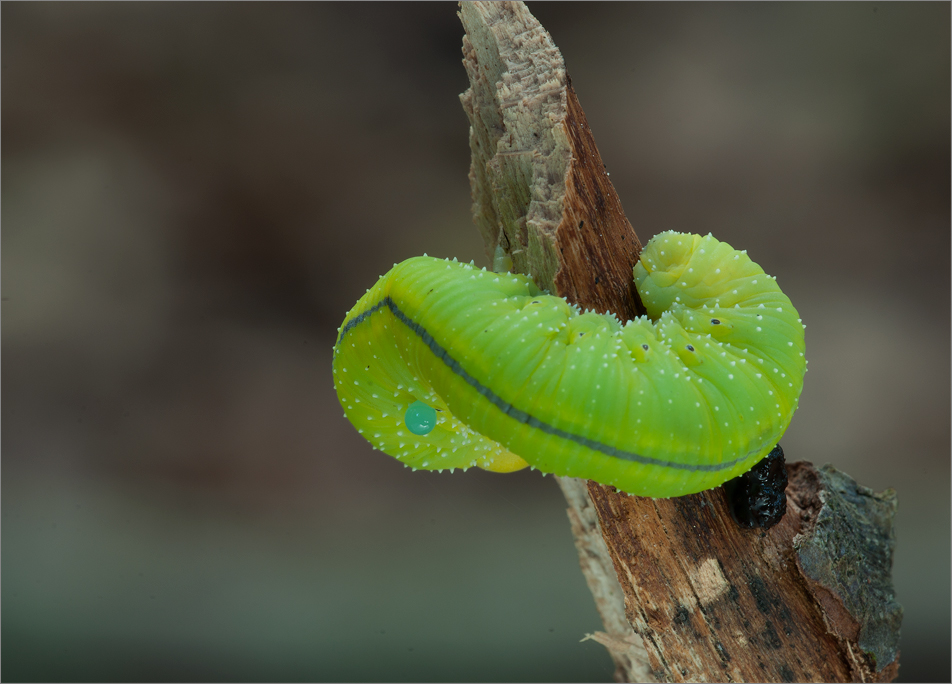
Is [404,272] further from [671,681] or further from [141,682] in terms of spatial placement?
[141,682]

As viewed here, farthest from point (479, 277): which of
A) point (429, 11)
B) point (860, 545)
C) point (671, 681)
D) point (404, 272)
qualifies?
point (429, 11)

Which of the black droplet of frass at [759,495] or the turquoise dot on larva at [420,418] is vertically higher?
the turquoise dot on larva at [420,418]

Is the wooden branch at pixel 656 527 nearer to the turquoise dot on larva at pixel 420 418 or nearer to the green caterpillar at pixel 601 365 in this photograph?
the green caterpillar at pixel 601 365

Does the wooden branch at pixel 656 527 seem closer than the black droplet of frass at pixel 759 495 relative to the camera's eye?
Yes

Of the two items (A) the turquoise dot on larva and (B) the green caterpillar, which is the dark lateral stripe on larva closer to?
(B) the green caterpillar

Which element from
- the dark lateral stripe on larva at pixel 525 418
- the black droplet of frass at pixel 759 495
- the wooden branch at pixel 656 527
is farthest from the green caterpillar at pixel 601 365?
the black droplet of frass at pixel 759 495

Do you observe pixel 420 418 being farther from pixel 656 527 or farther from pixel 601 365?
pixel 656 527

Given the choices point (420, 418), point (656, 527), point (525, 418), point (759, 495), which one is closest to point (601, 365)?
point (525, 418)
